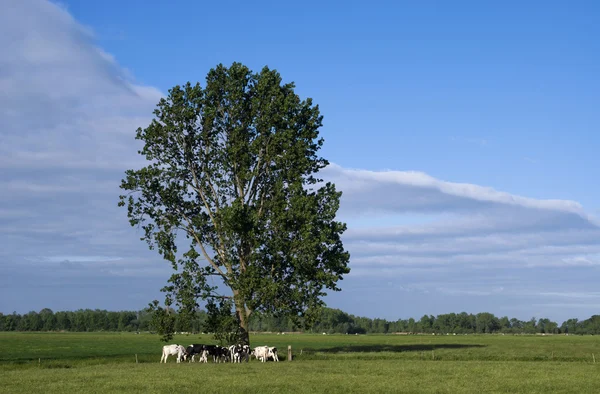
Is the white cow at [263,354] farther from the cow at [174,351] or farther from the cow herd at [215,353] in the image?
the cow at [174,351]

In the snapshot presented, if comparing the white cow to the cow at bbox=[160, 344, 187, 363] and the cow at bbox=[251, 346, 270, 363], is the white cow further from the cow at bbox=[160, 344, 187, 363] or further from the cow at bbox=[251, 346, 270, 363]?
the cow at bbox=[160, 344, 187, 363]

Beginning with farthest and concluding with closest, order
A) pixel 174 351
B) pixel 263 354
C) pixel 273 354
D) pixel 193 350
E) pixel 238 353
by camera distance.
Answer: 1. pixel 273 354
2. pixel 263 354
3. pixel 193 350
4. pixel 174 351
5. pixel 238 353

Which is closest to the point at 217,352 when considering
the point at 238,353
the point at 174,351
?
the point at 238,353

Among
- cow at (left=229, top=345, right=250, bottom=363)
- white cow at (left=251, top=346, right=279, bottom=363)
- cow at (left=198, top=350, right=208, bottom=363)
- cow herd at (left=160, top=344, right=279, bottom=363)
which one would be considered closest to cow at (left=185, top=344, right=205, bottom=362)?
cow herd at (left=160, top=344, right=279, bottom=363)

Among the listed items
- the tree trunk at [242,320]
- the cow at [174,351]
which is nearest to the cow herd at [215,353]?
the cow at [174,351]

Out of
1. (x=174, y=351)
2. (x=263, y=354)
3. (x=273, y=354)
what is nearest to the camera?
(x=174, y=351)

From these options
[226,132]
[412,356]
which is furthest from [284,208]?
[412,356]

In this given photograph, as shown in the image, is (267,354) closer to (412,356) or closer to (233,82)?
(412,356)

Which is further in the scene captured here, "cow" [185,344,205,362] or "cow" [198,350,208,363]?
"cow" [185,344,205,362]

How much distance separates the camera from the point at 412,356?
193ft

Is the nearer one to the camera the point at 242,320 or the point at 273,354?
the point at 242,320

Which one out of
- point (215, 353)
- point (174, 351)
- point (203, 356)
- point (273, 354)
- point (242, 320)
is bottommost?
point (203, 356)

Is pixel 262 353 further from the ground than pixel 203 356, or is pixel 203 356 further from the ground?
pixel 262 353

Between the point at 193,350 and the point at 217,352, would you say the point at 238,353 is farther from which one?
the point at 193,350
